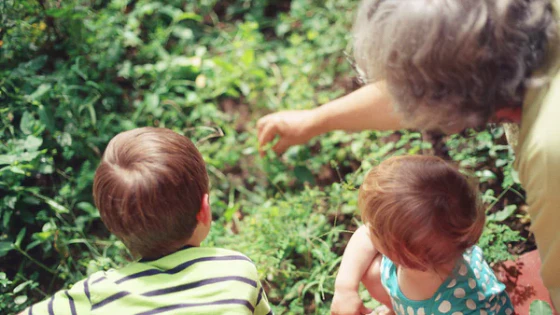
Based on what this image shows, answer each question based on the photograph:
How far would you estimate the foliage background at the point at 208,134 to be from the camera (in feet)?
6.39

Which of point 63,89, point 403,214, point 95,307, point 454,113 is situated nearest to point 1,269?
point 63,89

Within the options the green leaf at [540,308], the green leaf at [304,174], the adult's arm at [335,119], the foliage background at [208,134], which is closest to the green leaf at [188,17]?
the foliage background at [208,134]

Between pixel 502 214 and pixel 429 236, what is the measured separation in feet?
2.17

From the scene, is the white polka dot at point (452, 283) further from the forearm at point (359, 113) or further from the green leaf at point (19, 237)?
the green leaf at point (19, 237)

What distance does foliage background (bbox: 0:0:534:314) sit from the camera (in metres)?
1.95

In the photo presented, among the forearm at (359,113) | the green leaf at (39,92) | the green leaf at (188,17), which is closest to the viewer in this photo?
the forearm at (359,113)

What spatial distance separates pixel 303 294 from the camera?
1864mm

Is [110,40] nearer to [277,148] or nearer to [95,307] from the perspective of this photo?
[277,148]

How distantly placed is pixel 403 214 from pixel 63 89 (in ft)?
5.37

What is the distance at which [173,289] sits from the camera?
1239 millimetres

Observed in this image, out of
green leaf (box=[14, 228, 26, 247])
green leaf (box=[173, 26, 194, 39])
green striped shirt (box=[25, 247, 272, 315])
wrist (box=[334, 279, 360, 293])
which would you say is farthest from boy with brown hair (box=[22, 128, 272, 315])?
green leaf (box=[173, 26, 194, 39])

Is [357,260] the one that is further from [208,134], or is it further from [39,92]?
[39,92]

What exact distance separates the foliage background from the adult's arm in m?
0.15

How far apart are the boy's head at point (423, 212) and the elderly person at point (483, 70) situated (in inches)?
5.6
